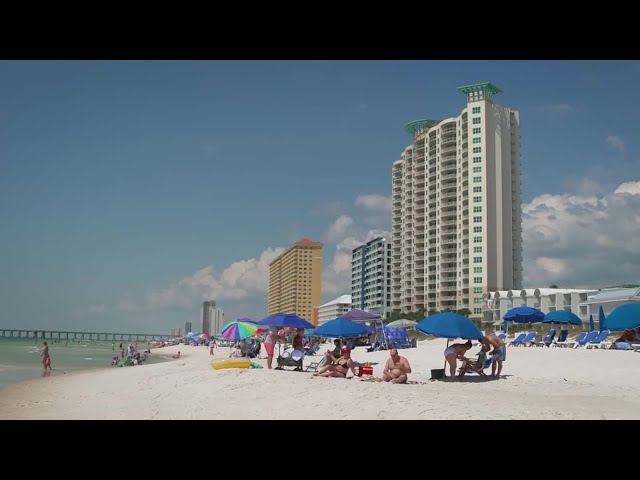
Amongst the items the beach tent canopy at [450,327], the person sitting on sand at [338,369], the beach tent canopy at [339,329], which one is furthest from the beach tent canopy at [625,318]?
the person sitting on sand at [338,369]

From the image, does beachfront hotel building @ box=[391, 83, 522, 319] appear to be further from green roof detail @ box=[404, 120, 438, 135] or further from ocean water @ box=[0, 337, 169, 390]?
ocean water @ box=[0, 337, 169, 390]

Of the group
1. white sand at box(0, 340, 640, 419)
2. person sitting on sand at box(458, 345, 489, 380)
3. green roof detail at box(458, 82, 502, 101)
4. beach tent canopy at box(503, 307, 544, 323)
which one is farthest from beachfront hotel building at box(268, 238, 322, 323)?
person sitting on sand at box(458, 345, 489, 380)

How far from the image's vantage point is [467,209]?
71.5 meters

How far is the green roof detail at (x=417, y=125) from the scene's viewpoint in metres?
84.1

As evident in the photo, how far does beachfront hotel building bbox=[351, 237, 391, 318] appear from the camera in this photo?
98.9 metres

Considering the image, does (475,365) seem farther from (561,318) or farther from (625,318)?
(561,318)

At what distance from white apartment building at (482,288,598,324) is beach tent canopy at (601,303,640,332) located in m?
26.1

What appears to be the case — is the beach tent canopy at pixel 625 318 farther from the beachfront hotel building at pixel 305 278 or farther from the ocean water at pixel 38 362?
the beachfront hotel building at pixel 305 278

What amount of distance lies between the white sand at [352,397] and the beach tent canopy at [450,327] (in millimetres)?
1046

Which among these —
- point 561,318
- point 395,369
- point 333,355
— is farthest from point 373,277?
point 395,369

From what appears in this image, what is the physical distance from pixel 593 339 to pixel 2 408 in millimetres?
19135
